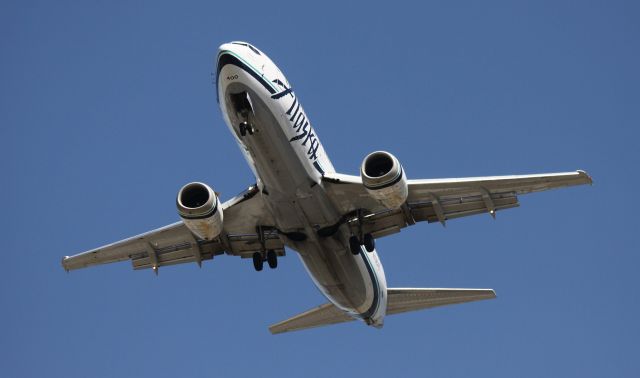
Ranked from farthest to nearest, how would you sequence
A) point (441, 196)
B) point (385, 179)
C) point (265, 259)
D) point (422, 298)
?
Answer: 1. point (422, 298)
2. point (265, 259)
3. point (441, 196)
4. point (385, 179)

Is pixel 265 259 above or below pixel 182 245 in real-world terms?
below

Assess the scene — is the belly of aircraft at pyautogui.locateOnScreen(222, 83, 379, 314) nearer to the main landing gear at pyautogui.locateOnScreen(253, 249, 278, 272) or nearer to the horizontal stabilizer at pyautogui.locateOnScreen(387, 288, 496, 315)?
the main landing gear at pyautogui.locateOnScreen(253, 249, 278, 272)

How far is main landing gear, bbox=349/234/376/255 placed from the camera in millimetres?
30547

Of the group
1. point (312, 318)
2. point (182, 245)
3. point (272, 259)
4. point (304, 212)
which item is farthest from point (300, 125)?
point (312, 318)

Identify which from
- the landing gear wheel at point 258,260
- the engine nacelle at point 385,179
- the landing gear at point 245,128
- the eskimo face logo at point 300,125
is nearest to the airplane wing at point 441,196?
the eskimo face logo at point 300,125

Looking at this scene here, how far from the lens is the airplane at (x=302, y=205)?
1093 inches

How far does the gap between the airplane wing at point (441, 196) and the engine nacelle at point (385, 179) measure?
126cm

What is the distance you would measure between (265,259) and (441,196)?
5821 millimetres

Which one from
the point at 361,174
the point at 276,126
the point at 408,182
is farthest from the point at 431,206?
the point at 276,126

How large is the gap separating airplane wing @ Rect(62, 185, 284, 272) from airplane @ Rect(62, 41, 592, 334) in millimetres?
31

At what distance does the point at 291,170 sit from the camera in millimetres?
28359

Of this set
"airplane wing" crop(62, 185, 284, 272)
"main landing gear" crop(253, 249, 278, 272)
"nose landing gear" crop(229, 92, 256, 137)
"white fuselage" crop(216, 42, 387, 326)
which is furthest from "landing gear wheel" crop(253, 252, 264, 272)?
"nose landing gear" crop(229, 92, 256, 137)

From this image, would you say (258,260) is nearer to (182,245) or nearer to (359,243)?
(182,245)

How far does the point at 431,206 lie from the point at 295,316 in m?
7.20
